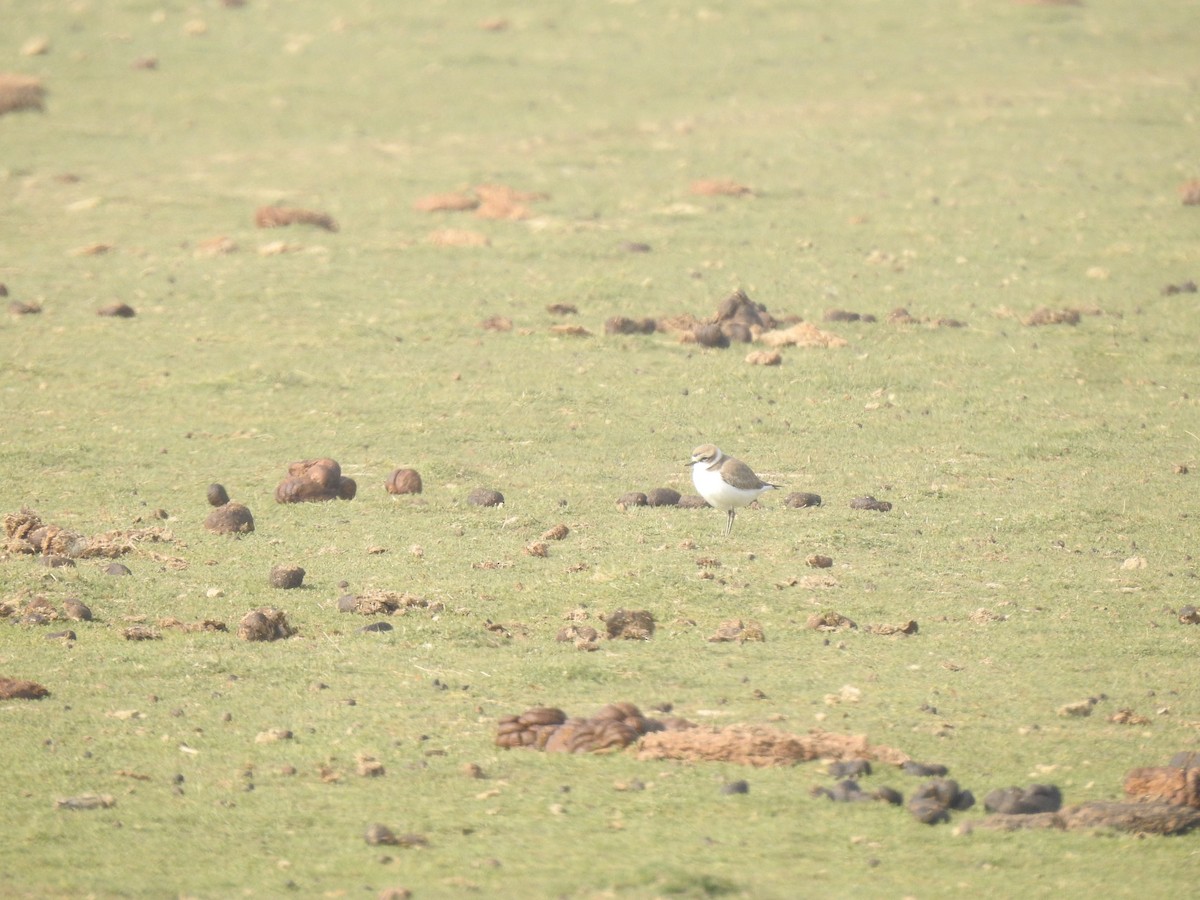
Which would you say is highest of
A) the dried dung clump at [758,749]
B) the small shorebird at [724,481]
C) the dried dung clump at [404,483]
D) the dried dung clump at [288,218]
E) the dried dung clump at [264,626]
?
the dried dung clump at [758,749]

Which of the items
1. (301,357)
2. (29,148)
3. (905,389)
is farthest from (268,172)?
(905,389)

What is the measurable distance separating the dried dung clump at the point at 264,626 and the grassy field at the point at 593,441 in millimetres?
89

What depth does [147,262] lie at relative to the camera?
63.3 feet

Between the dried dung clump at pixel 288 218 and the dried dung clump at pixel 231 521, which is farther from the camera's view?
the dried dung clump at pixel 288 218

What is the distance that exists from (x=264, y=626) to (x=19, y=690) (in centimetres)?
138

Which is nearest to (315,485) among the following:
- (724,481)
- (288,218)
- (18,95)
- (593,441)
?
(593,441)

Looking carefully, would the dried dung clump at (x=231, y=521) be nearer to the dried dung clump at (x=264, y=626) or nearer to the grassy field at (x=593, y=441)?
the grassy field at (x=593, y=441)

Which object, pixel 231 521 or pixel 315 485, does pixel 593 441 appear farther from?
pixel 231 521

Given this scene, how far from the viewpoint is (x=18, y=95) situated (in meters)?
27.1

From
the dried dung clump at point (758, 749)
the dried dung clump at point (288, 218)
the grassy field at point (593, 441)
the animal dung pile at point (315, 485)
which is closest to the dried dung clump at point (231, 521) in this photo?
the grassy field at point (593, 441)

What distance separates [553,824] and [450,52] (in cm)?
2484

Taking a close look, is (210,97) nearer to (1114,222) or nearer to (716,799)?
(1114,222)

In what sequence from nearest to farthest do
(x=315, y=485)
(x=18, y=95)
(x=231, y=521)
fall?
(x=231, y=521) < (x=315, y=485) < (x=18, y=95)

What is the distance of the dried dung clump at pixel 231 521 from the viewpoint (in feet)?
37.3
